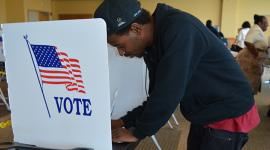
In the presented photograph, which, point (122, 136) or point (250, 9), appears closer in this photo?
point (122, 136)

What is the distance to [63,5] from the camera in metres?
12.2

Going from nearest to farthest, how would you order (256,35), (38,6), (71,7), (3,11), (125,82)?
(125,82) → (256,35) → (3,11) → (38,6) → (71,7)

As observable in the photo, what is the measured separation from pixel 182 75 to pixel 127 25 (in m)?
0.20

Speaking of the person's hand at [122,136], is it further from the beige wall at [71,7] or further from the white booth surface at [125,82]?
the beige wall at [71,7]

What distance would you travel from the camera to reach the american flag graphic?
0.86 m

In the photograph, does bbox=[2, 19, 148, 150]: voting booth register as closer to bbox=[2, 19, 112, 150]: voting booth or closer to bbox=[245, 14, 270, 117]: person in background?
bbox=[2, 19, 112, 150]: voting booth

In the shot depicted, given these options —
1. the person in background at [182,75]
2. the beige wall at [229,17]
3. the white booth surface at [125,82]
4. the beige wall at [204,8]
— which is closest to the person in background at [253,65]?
the white booth surface at [125,82]

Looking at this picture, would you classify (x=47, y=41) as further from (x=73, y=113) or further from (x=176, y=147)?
(x=176, y=147)

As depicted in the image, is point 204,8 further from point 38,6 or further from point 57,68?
point 57,68

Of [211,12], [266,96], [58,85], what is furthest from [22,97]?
[211,12]

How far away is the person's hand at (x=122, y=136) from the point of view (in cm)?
96

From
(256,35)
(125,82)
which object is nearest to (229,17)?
(256,35)

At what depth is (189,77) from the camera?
909mm

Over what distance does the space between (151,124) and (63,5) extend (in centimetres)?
1205
